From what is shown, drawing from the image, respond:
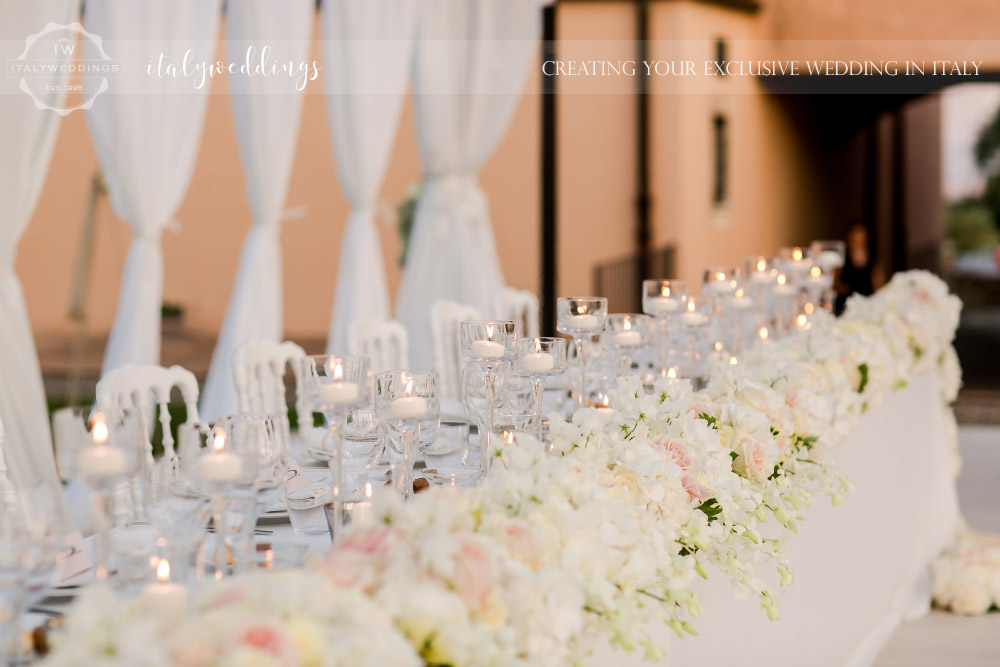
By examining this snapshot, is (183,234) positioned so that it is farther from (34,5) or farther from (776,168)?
(34,5)

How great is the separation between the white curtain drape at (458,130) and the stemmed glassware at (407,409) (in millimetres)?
3837

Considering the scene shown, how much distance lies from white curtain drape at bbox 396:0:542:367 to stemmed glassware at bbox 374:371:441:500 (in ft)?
12.6

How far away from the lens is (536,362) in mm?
1979

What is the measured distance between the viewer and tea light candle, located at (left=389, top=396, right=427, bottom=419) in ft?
5.46

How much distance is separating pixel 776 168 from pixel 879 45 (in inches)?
84.8

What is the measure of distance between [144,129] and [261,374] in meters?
1.63

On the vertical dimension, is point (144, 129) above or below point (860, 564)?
above

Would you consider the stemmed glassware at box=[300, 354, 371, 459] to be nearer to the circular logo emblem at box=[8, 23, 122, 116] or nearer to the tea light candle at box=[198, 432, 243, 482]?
the tea light candle at box=[198, 432, 243, 482]

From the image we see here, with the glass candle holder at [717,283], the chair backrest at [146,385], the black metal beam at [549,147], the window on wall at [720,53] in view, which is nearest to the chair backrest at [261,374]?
the chair backrest at [146,385]

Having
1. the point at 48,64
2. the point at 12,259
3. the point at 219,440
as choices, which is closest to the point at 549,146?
the point at 48,64

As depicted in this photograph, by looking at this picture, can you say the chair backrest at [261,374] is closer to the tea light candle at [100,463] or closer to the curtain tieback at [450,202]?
the tea light candle at [100,463]

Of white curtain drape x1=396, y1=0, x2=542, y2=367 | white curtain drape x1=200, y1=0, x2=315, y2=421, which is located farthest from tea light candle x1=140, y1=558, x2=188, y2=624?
white curtain drape x1=396, y1=0, x2=542, y2=367

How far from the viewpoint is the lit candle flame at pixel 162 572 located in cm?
129

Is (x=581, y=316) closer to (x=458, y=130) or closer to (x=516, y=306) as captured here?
(x=516, y=306)
